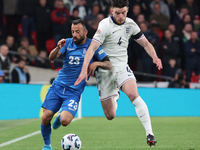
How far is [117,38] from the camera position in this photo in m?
5.91

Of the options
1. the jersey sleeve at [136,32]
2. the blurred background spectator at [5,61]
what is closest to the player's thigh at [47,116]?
the jersey sleeve at [136,32]

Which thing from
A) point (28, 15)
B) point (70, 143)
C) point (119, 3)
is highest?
point (119, 3)

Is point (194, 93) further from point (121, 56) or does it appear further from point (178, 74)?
point (121, 56)

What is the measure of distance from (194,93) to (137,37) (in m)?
7.09

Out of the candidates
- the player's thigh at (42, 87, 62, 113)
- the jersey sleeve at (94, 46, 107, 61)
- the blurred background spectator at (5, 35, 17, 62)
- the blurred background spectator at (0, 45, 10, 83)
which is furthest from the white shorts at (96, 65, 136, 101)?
the blurred background spectator at (5, 35, 17, 62)

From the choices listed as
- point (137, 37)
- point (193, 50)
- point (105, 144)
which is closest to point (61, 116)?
point (105, 144)

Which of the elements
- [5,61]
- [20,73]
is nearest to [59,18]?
[20,73]

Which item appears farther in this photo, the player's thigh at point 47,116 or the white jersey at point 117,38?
the white jersey at point 117,38

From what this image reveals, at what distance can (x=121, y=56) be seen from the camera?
600 centimetres

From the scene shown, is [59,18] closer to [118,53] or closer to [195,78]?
[195,78]

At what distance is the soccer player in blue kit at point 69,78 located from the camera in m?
5.45

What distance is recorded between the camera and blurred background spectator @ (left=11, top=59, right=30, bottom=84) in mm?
12070

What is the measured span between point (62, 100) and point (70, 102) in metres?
0.18

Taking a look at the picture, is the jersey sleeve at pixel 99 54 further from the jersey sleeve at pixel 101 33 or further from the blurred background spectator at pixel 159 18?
the blurred background spectator at pixel 159 18
